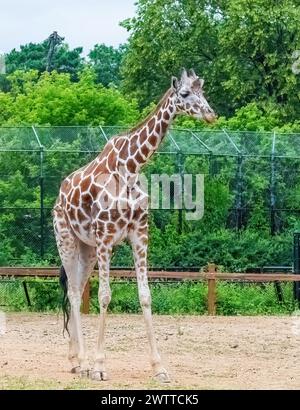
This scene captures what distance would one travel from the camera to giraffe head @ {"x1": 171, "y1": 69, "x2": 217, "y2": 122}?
1205 centimetres

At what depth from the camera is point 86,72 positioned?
38.2 meters

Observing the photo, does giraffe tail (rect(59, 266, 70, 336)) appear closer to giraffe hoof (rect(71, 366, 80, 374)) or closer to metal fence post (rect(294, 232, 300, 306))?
giraffe hoof (rect(71, 366, 80, 374))

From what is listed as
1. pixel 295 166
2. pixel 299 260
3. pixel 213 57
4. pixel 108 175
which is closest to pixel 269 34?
pixel 213 57

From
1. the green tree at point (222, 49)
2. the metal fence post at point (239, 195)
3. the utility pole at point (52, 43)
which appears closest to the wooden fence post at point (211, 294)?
the metal fence post at point (239, 195)

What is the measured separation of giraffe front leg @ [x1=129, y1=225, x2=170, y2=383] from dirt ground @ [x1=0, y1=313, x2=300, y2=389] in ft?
0.47

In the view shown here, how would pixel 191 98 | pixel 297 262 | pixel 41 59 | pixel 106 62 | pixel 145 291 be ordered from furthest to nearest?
1. pixel 106 62
2. pixel 41 59
3. pixel 297 262
4. pixel 191 98
5. pixel 145 291

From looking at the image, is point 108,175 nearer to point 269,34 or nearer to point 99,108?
point 99,108

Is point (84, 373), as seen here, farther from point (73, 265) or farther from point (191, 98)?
point (191, 98)

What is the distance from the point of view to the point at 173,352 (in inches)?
565

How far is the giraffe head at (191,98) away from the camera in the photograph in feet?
39.5


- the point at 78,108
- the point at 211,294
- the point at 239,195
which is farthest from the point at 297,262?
the point at 78,108

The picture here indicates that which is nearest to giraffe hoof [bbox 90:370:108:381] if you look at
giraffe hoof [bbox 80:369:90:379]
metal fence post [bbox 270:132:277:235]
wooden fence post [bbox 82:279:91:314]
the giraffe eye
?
giraffe hoof [bbox 80:369:90:379]

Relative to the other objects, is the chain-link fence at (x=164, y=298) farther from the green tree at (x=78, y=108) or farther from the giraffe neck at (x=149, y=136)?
the green tree at (x=78, y=108)

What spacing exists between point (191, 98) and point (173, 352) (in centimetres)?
349
